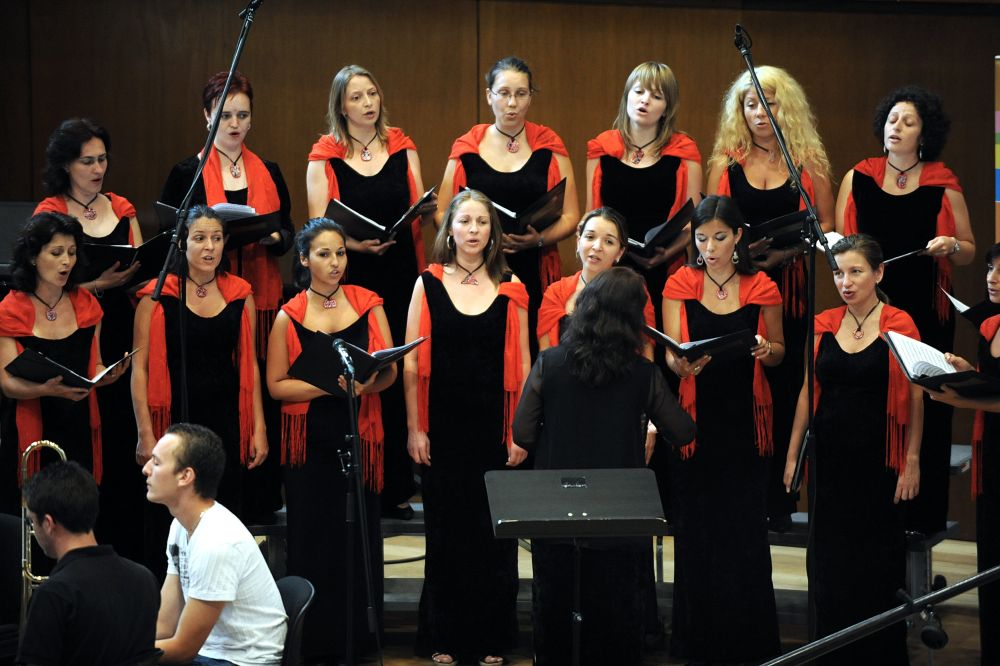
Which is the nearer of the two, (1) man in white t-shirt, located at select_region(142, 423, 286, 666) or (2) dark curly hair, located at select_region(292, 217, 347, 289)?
(1) man in white t-shirt, located at select_region(142, 423, 286, 666)

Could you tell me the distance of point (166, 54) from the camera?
6.12m

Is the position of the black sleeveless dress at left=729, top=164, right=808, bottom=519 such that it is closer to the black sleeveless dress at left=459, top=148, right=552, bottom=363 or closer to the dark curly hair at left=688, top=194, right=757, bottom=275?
the dark curly hair at left=688, top=194, right=757, bottom=275

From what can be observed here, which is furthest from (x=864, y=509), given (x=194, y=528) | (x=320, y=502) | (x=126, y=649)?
(x=126, y=649)

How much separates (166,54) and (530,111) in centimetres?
167

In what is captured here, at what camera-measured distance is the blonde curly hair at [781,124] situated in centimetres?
478

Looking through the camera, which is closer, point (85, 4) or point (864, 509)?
point (864, 509)

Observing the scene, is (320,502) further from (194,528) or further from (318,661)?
(194,528)

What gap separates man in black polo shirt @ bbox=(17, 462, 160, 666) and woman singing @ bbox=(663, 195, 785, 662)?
199cm

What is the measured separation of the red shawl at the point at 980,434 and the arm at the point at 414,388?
177 centimetres

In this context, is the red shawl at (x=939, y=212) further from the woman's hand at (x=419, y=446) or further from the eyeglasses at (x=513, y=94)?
the woman's hand at (x=419, y=446)

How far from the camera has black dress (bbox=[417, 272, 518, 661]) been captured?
14.4 feet

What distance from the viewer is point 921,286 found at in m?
4.73

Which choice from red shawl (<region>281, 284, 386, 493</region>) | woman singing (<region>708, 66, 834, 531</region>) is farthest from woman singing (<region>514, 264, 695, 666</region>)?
woman singing (<region>708, 66, 834, 531</region>)

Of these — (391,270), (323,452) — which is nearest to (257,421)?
(323,452)
